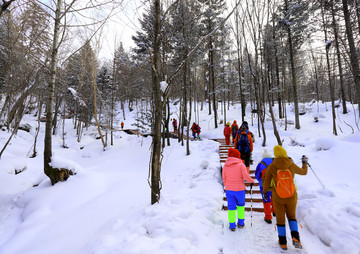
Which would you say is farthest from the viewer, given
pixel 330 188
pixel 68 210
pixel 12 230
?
pixel 68 210

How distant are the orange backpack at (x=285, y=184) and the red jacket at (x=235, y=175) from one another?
685 millimetres

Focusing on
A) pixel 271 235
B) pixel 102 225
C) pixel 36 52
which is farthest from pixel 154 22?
pixel 36 52

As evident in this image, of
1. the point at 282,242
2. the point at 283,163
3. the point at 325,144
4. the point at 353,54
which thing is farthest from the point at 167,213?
the point at 353,54

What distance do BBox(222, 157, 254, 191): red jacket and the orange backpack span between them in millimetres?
685

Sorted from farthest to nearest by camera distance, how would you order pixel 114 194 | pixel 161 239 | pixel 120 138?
pixel 120 138, pixel 114 194, pixel 161 239

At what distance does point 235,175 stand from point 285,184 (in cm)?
99

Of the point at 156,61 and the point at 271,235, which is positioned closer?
the point at 271,235

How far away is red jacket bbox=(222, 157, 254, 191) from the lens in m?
3.53

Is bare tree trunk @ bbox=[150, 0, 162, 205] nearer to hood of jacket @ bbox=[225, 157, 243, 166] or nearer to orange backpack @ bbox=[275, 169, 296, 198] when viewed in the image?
hood of jacket @ bbox=[225, 157, 243, 166]

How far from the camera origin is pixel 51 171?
6438mm

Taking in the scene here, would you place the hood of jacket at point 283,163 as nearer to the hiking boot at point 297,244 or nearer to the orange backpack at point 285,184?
the orange backpack at point 285,184

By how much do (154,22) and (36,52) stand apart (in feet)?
21.3

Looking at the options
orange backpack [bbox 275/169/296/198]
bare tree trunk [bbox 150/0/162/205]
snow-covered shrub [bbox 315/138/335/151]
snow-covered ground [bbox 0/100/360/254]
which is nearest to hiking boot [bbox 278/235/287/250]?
snow-covered ground [bbox 0/100/360/254]

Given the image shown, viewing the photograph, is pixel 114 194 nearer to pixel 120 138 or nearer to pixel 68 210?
pixel 68 210
